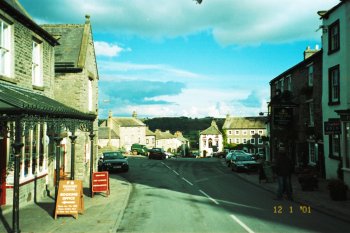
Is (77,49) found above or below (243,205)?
above

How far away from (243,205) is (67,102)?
12864mm

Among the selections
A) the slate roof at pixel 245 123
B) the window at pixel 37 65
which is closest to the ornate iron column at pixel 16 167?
the window at pixel 37 65

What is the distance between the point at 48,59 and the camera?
17.9 meters

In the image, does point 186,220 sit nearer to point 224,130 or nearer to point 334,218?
point 334,218

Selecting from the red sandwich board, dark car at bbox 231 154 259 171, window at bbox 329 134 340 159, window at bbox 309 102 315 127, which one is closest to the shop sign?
window at bbox 329 134 340 159

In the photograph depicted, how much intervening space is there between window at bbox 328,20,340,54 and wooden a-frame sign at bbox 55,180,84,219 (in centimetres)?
1714

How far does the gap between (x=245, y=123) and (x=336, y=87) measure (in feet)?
233

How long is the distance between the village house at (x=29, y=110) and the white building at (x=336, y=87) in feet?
42.8

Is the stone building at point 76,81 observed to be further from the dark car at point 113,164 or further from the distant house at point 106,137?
the distant house at point 106,137

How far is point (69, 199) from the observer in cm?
1170

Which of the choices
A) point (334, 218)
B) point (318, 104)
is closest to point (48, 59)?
point (334, 218)

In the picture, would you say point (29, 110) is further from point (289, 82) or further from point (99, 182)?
point (289, 82)

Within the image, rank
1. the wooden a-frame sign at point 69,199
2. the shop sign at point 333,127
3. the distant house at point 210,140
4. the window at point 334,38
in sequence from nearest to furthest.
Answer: the wooden a-frame sign at point 69,199 → the shop sign at point 333,127 → the window at point 334,38 → the distant house at point 210,140

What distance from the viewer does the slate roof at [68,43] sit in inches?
866
